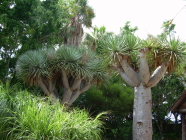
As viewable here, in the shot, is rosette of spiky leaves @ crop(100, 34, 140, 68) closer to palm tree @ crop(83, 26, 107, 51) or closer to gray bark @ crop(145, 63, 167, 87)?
gray bark @ crop(145, 63, 167, 87)

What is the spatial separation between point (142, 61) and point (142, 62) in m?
0.04

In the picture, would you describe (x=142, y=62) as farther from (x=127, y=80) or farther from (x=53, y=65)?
(x=53, y=65)

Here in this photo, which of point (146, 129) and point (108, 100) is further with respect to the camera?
point (108, 100)

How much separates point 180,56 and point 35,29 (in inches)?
281

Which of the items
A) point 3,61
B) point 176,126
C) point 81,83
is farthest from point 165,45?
point 176,126

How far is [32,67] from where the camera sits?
10.8 m

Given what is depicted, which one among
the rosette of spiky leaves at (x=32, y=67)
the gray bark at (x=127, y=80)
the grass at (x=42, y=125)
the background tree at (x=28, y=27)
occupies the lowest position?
the grass at (x=42, y=125)

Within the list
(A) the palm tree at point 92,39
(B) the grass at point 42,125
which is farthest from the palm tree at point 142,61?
(A) the palm tree at point 92,39

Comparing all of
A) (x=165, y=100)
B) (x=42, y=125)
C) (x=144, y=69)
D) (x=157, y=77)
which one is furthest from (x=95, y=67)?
(x=42, y=125)

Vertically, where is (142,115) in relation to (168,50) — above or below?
below

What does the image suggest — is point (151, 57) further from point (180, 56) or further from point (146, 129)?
point (146, 129)

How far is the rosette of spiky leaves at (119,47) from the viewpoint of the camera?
8609mm

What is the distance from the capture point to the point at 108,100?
44.5ft

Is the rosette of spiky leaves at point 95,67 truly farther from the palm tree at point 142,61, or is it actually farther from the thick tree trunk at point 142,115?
the thick tree trunk at point 142,115
